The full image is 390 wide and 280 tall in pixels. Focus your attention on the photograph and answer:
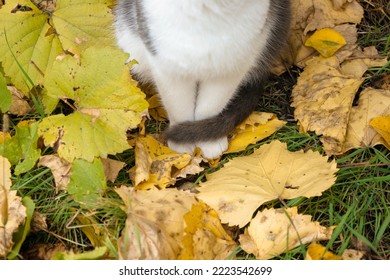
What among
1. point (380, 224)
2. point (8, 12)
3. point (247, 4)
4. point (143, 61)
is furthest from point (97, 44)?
point (380, 224)

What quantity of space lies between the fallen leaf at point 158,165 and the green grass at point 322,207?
0.14 ft

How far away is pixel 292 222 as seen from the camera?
1.55 m

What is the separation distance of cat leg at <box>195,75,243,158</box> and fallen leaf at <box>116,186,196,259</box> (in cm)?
24

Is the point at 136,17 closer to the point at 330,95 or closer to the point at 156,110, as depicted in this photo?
the point at 156,110

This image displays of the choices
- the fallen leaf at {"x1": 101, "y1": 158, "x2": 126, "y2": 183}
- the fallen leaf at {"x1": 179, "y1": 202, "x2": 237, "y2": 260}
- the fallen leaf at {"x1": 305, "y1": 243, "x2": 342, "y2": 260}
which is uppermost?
the fallen leaf at {"x1": 101, "y1": 158, "x2": 126, "y2": 183}

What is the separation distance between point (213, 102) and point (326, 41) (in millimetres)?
539

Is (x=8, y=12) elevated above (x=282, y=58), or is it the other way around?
(x=8, y=12)

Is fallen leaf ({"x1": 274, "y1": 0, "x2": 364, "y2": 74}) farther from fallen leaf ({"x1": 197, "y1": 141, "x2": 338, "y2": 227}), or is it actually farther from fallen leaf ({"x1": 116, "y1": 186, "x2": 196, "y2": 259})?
fallen leaf ({"x1": 116, "y1": 186, "x2": 196, "y2": 259})

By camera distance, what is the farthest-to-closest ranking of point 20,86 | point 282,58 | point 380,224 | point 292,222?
1. point 282,58
2. point 20,86
3. point 380,224
4. point 292,222

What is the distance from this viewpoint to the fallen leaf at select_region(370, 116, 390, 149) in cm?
180

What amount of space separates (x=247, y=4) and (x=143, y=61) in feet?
1.47

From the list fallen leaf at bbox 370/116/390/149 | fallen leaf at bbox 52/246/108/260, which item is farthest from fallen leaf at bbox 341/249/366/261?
fallen leaf at bbox 52/246/108/260

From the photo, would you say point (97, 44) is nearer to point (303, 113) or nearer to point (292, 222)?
point (303, 113)

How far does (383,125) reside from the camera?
5.91 ft
